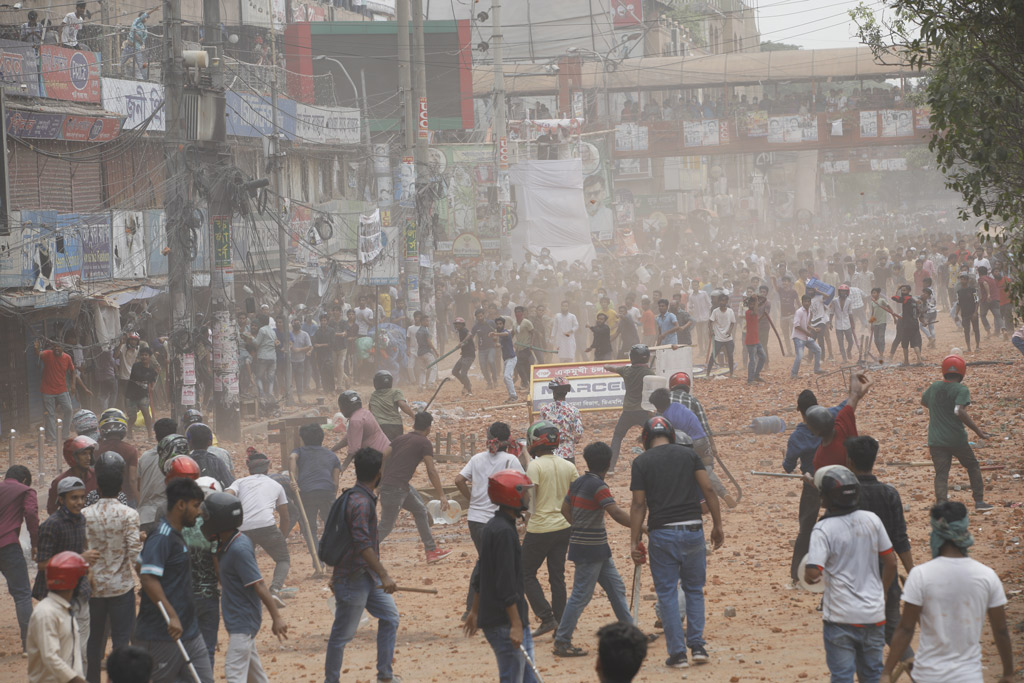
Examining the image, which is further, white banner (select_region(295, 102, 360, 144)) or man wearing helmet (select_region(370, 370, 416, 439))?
white banner (select_region(295, 102, 360, 144))

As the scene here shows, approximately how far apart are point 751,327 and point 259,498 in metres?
14.9

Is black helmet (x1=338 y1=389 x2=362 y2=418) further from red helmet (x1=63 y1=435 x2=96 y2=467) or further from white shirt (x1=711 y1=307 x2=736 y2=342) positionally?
white shirt (x1=711 y1=307 x2=736 y2=342)

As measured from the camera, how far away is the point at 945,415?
10633mm

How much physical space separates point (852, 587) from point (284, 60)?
1576 inches

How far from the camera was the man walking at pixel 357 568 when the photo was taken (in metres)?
7.03

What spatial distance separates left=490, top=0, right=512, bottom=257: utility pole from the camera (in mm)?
35906

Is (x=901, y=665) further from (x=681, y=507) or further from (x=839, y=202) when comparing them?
(x=839, y=202)

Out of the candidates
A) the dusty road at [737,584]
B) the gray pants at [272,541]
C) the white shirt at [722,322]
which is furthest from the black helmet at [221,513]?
the white shirt at [722,322]

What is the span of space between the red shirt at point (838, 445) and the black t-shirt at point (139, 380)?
41.9 ft

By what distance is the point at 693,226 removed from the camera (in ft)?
217

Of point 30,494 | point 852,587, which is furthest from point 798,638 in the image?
point 30,494

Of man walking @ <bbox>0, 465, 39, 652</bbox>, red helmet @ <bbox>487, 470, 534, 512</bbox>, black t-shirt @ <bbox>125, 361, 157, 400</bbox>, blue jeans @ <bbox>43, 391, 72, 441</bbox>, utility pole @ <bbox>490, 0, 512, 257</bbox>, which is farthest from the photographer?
utility pole @ <bbox>490, 0, 512, 257</bbox>

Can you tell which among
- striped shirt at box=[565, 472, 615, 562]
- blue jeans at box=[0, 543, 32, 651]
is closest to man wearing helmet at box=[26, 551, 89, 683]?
blue jeans at box=[0, 543, 32, 651]

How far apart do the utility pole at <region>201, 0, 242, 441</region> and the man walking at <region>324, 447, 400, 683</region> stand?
1196cm
